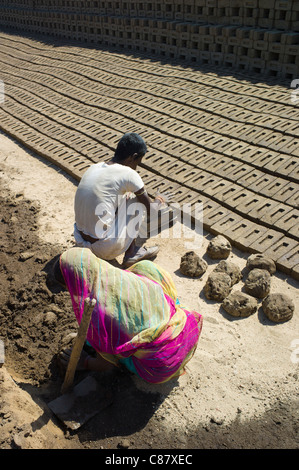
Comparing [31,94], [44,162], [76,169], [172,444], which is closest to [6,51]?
[31,94]

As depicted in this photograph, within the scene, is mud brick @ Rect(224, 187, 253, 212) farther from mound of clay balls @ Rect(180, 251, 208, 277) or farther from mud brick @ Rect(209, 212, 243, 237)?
mound of clay balls @ Rect(180, 251, 208, 277)

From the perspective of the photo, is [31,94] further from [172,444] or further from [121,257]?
[172,444]

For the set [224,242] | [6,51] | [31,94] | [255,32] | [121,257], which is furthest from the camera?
[6,51]

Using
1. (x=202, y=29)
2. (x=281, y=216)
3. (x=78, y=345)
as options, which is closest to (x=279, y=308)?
(x=281, y=216)

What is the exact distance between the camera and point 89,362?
278 centimetres

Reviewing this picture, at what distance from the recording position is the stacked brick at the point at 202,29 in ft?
21.0

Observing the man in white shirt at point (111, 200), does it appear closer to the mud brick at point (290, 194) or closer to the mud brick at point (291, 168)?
the mud brick at point (290, 194)

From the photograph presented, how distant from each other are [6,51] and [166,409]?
11.3 m

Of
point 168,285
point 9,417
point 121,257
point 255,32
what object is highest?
point 255,32

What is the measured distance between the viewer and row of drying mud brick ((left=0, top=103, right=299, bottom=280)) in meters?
3.74

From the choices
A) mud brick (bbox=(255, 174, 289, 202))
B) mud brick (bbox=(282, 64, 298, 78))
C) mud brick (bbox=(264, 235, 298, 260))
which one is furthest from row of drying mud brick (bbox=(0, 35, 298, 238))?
Answer: mud brick (bbox=(282, 64, 298, 78))

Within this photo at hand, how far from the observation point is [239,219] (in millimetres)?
4238

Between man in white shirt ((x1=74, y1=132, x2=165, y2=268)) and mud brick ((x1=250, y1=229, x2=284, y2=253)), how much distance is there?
103cm

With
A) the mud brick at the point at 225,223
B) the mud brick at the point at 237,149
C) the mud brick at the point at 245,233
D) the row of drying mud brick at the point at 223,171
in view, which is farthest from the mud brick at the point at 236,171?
the mud brick at the point at 245,233
